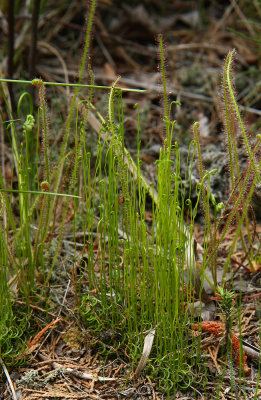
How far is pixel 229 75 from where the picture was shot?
2098mm

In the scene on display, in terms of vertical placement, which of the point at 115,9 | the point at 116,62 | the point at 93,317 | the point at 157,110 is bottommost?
the point at 93,317

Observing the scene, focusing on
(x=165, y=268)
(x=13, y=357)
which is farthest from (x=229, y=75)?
(x=13, y=357)

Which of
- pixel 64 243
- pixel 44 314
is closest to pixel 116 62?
pixel 64 243

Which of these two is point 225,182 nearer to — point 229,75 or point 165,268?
point 229,75

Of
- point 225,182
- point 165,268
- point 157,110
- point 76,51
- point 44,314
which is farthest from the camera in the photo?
point 76,51

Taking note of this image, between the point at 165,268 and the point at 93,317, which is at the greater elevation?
the point at 165,268

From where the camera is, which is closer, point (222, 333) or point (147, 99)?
point (222, 333)

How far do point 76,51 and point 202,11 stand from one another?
1355 mm

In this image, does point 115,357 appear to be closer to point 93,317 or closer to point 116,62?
point 93,317

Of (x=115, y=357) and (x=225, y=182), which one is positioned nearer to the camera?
(x=115, y=357)

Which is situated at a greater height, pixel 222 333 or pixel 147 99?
pixel 147 99

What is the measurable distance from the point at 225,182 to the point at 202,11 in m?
2.29

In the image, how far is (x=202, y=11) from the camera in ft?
15.3

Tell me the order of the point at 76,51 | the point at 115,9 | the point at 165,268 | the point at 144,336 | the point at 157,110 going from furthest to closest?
the point at 115,9
the point at 76,51
the point at 157,110
the point at 144,336
the point at 165,268
